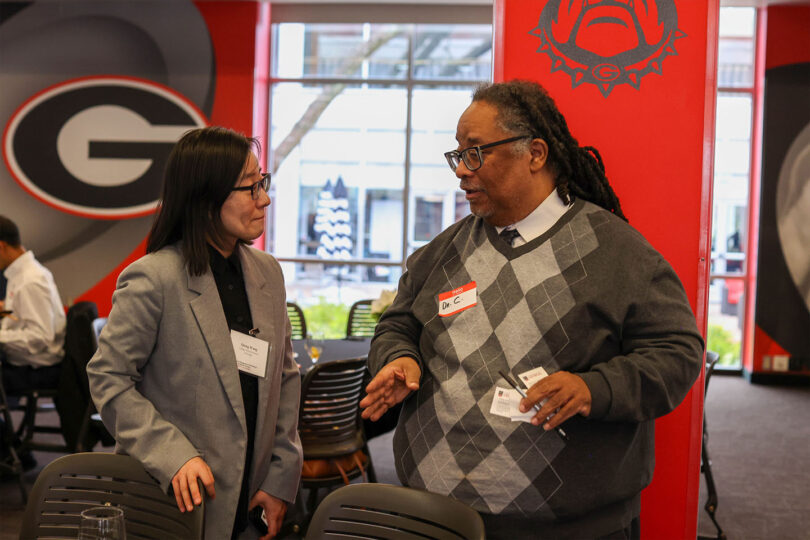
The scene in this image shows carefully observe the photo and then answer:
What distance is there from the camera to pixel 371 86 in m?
8.74

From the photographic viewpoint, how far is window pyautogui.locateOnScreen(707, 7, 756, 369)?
29.0ft

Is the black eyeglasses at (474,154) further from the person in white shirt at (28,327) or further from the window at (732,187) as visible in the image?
the window at (732,187)

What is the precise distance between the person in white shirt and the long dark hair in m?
3.03

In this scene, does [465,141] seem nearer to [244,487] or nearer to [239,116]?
[244,487]

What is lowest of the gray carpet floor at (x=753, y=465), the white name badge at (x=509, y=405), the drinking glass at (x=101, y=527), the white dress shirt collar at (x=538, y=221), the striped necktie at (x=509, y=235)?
the gray carpet floor at (x=753, y=465)

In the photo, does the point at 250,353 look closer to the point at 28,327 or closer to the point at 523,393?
the point at 523,393

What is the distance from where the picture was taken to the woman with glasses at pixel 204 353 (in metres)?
1.75

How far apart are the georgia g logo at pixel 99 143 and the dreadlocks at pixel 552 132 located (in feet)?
23.4

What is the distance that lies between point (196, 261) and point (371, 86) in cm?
721

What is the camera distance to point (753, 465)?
5406mm

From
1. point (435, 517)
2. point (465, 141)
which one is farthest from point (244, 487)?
point (465, 141)

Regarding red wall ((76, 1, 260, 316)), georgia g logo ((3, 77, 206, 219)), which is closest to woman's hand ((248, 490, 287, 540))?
red wall ((76, 1, 260, 316))

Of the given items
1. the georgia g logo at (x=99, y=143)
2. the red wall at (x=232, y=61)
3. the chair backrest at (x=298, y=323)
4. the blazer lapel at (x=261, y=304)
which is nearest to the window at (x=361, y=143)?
the red wall at (x=232, y=61)

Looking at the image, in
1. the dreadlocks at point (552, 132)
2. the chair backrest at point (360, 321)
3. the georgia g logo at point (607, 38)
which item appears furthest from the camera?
the chair backrest at point (360, 321)
